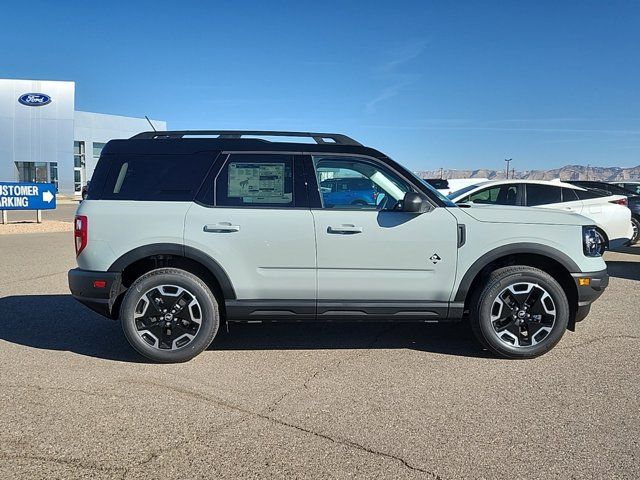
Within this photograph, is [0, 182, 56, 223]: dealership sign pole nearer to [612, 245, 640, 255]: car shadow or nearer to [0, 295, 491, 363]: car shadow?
[0, 295, 491, 363]: car shadow

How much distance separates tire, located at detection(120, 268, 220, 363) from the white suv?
1cm

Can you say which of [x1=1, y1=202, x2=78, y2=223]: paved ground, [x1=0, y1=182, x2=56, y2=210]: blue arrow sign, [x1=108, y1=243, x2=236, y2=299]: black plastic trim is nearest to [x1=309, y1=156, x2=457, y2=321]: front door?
[x1=108, y1=243, x2=236, y2=299]: black plastic trim

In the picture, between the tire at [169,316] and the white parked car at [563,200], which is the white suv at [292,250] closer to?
the tire at [169,316]

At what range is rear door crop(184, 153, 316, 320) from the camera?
462 cm

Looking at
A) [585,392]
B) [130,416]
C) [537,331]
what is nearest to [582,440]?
[585,392]

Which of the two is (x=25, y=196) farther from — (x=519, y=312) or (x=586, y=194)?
(x=519, y=312)

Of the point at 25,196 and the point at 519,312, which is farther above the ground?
the point at 25,196

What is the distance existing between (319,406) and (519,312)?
206cm

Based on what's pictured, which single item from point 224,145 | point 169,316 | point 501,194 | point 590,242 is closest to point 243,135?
point 224,145

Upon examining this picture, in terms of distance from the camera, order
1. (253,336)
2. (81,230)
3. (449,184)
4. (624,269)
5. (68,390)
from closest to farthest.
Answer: (68,390)
(81,230)
(253,336)
(624,269)
(449,184)

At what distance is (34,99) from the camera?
46906 mm

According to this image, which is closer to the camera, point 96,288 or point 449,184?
point 96,288

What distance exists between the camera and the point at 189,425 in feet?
11.5

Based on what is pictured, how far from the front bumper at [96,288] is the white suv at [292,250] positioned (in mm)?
11
